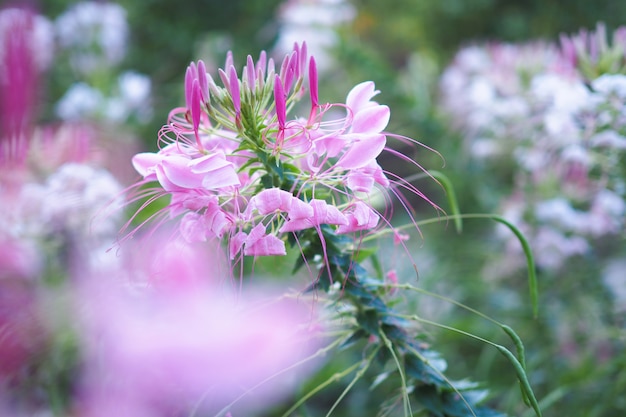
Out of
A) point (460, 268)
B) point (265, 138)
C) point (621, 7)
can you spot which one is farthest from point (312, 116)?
point (621, 7)

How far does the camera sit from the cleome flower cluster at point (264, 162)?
1.19ft

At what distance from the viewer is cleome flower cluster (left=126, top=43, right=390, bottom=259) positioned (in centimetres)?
36

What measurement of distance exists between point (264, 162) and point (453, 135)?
1.07 metres

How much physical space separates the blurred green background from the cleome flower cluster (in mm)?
119

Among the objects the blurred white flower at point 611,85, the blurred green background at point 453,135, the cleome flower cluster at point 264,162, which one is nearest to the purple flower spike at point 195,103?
the cleome flower cluster at point 264,162

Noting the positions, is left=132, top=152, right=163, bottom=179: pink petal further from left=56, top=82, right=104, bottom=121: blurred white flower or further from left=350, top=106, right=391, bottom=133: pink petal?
left=56, top=82, right=104, bottom=121: blurred white flower

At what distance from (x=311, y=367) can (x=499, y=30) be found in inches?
67.3

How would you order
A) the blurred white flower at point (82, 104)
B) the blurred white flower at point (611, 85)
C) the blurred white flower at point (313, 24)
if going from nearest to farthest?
the blurred white flower at point (611, 85) < the blurred white flower at point (82, 104) < the blurred white flower at point (313, 24)

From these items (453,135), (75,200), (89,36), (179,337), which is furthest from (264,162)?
(89,36)

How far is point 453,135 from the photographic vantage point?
137cm

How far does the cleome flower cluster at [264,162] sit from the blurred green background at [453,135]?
0.12m

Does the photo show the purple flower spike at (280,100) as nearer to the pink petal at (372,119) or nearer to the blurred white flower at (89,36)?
the pink petal at (372,119)

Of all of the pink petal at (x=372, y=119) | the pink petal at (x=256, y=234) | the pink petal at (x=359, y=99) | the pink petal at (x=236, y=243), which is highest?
the pink petal at (x=359, y=99)

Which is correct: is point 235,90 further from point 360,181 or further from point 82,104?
point 82,104
